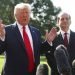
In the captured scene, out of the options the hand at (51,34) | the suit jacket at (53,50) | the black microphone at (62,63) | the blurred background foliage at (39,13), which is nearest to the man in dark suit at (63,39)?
the suit jacket at (53,50)

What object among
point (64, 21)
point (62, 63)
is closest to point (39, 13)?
point (64, 21)

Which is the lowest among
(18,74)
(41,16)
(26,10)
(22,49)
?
(41,16)

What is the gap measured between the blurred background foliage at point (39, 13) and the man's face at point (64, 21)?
43.6m

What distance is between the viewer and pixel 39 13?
A: 5544 centimetres

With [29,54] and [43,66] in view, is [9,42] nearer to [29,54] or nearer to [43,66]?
[29,54]

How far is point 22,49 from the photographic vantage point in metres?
5.63

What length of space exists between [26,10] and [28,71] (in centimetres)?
95

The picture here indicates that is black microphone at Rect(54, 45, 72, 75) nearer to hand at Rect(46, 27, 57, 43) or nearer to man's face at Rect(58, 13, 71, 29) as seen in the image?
hand at Rect(46, 27, 57, 43)

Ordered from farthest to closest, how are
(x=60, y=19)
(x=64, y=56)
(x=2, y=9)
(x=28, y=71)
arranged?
(x=2, y=9)
(x=60, y=19)
(x=28, y=71)
(x=64, y=56)

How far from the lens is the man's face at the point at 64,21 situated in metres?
6.22

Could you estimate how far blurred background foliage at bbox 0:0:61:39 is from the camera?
5150 centimetres

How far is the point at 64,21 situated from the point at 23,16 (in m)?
0.89

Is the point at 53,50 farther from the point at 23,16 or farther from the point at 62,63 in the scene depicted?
the point at 62,63

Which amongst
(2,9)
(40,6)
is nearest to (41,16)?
(40,6)
